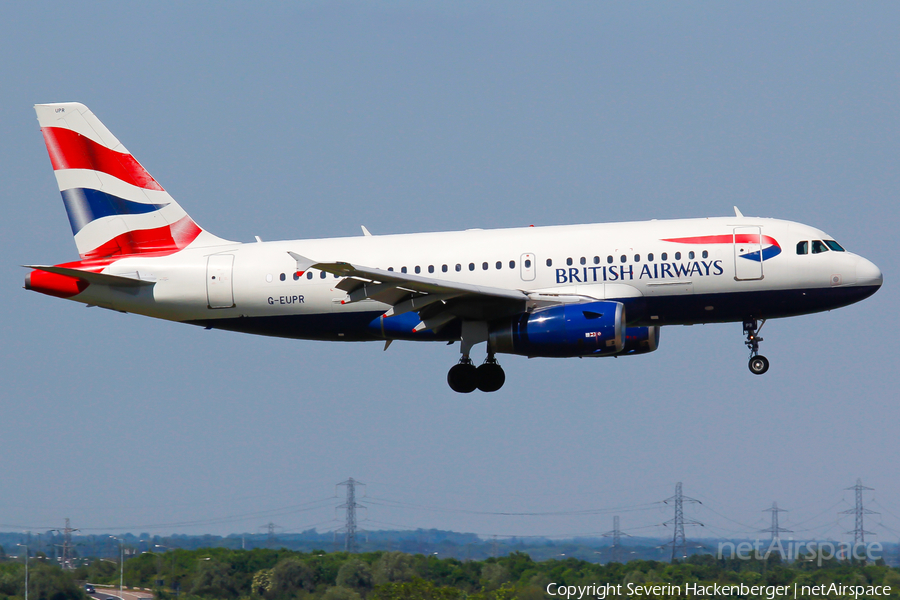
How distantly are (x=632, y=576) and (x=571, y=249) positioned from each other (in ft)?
149

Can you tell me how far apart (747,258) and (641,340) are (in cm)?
475

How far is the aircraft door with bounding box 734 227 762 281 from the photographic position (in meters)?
31.1

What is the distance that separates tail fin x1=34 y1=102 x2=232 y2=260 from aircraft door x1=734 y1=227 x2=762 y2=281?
54.0 ft

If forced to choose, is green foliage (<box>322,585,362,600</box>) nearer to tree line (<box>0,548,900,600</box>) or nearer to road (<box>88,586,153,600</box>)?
tree line (<box>0,548,900,600</box>)

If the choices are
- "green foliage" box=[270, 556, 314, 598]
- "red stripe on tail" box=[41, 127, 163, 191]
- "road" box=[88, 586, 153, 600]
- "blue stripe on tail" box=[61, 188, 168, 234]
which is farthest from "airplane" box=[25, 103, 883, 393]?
"green foliage" box=[270, 556, 314, 598]

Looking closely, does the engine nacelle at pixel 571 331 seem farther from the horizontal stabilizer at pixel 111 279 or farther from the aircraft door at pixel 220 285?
the horizontal stabilizer at pixel 111 279

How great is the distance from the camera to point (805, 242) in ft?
104

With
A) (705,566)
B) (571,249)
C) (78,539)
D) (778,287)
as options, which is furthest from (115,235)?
(705,566)

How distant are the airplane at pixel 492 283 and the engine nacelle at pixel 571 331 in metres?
0.04

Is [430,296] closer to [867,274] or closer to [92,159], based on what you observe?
[867,274]

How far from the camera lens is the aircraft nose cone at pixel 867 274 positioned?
103 feet

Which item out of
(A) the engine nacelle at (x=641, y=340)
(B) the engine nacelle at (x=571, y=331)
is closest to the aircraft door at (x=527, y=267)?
(B) the engine nacelle at (x=571, y=331)

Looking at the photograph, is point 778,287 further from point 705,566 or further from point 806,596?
point 705,566

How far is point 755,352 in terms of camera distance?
108ft
